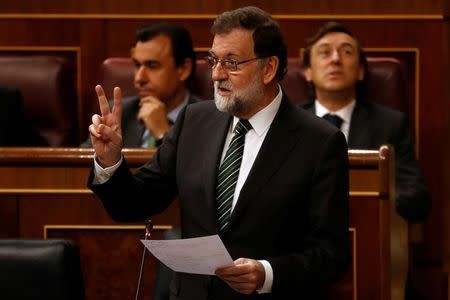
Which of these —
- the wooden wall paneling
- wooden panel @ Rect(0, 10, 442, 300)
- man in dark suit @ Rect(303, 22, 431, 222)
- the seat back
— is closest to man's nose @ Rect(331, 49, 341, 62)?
man in dark suit @ Rect(303, 22, 431, 222)

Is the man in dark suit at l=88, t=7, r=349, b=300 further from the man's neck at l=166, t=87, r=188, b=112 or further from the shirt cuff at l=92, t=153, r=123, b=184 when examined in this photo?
the man's neck at l=166, t=87, r=188, b=112

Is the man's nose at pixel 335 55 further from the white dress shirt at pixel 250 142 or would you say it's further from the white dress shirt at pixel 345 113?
the white dress shirt at pixel 250 142

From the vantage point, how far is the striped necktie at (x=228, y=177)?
1306mm

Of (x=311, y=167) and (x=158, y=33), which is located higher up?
(x=158, y=33)

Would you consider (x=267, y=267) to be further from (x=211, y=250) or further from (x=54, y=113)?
(x=54, y=113)

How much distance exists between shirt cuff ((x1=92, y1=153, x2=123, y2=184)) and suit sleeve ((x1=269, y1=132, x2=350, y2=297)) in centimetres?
24

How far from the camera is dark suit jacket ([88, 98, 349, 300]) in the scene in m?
1.26

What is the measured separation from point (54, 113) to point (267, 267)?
1131 millimetres

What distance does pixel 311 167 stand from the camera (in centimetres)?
129

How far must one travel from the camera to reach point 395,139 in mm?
2070

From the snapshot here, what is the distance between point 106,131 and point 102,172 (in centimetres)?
7

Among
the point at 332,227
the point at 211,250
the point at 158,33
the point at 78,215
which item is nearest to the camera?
the point at 211,250

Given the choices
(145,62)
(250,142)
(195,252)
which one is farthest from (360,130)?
(195,252)
